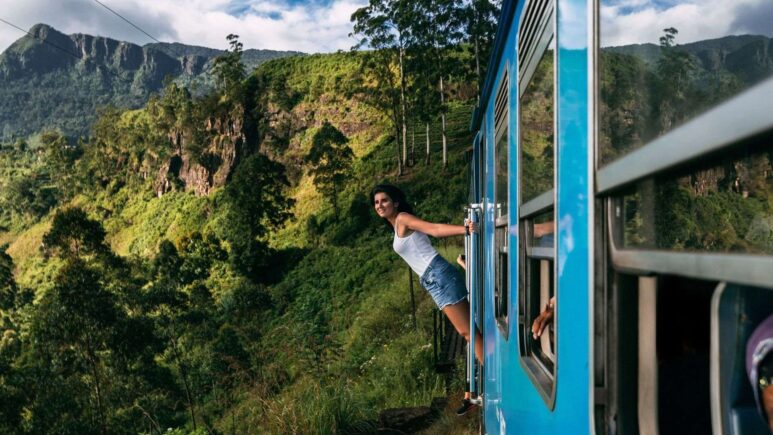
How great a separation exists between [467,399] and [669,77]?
132 inches

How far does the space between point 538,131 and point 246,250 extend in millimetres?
32460

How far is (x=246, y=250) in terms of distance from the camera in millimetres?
33094

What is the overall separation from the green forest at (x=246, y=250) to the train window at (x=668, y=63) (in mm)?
4717

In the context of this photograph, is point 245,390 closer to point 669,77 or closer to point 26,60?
point 669,77

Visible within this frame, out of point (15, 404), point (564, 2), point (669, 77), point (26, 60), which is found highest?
point (26, 60)

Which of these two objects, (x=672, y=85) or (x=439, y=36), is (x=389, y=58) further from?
(x=672, y=85)

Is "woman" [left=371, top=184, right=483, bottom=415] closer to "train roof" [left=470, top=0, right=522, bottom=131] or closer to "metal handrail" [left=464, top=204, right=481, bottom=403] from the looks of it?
"metal handrail" [left=464, top=204, right=481, bottom=403]

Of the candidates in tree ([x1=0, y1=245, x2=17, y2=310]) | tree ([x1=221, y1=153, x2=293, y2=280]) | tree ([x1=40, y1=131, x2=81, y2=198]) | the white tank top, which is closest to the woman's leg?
the white tank top

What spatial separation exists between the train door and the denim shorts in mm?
2965

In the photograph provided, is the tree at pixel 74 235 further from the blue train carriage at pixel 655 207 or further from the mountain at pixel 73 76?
the mountain at pixel 73 76

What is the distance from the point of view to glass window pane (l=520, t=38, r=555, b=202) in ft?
4.32

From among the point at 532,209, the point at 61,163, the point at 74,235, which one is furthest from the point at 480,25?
the point at 61,163

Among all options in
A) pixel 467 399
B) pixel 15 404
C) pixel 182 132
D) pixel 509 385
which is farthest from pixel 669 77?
pixel 182 132

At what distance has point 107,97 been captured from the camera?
140625 millimetres
